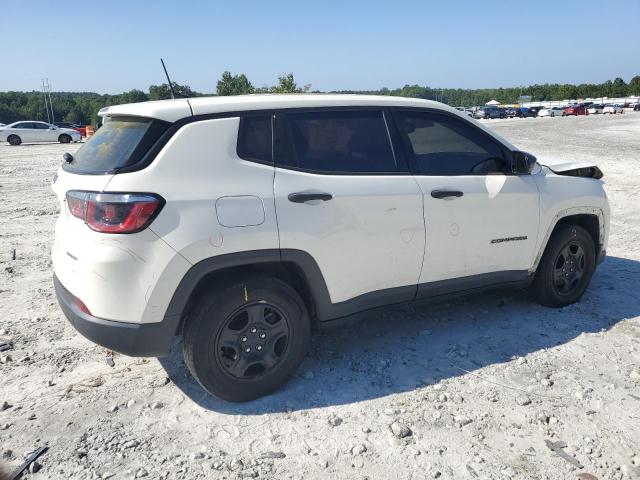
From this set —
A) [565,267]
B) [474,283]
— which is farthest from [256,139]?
[565,267]

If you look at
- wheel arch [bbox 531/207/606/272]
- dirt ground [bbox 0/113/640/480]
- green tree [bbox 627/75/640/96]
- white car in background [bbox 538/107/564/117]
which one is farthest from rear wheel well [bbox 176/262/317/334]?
green tree [bbox 627/75/640/96]

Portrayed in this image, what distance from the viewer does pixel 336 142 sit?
133 inches

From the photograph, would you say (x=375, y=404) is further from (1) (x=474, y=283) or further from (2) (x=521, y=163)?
(2) (x=521, y=163)

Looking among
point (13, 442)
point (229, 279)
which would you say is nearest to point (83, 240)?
point (229, 279)

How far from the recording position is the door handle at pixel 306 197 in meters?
3.08

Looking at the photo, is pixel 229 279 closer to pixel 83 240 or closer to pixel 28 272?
pixel 83 240

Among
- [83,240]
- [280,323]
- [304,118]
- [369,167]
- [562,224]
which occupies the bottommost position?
[280,323]

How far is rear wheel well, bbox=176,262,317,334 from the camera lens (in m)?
3.05

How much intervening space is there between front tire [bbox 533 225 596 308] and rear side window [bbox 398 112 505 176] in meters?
0.95

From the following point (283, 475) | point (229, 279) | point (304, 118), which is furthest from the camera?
point (304, 118)

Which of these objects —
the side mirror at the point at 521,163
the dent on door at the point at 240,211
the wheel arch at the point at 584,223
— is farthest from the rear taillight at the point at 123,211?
the wheel arch at the point at 584,223

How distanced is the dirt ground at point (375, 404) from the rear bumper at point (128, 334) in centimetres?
49

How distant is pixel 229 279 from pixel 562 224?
120 inches

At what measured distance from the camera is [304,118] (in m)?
3.29
